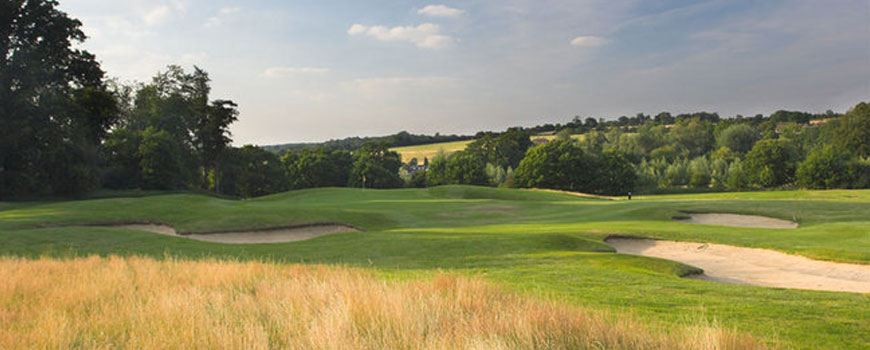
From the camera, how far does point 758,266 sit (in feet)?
51.7

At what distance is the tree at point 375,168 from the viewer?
9044 cm

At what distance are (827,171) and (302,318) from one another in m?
87.3

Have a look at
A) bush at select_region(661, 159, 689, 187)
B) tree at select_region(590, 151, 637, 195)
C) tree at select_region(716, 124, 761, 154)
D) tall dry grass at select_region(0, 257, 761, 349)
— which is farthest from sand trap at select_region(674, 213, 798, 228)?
tree at select_region(716, 124, 761, 154)

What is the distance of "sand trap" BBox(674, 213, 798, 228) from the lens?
25.6m

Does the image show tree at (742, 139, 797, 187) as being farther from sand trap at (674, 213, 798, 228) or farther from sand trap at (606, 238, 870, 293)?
sand trap at (606, 238, 870, 293)

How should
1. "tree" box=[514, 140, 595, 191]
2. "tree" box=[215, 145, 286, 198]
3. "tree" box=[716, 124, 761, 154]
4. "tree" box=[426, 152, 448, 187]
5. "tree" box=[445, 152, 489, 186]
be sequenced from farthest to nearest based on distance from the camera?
"tree" box=[716, 124, 761, 154]
"tree" box=[426, 152, 448, 187]
"tree" box=[445, 152, 489, 186]
"tree" box=[514, 140, 595, 191]
"tree" box=[215, 145, 286, 198]

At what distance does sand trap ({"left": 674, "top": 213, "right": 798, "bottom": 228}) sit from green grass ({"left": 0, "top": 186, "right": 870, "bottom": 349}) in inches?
18.4

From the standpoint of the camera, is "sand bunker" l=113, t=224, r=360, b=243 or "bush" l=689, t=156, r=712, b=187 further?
"bush" l=689, t=156, r=712, b=187

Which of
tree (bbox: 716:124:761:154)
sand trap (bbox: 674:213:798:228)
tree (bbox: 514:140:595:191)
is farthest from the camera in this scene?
tree (bbox: 716:124:761:154)

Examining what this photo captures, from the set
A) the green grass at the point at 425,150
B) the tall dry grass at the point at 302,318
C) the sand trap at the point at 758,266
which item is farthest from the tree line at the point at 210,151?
the sand trap at the point at 758,266

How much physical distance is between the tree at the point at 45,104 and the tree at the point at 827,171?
88844 mm

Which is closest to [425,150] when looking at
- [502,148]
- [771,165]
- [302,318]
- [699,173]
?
[502,148]

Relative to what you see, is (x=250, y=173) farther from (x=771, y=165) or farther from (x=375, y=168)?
(x=771, y=165)

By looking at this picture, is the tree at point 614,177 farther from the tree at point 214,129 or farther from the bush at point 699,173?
the tree at point 214,129
